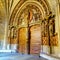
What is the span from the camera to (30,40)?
9.30 m

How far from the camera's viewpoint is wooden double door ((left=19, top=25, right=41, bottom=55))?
873 cm

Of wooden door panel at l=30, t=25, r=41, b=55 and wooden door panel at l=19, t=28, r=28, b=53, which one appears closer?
wooden door panel at l=30, t=25, r=41, b=55

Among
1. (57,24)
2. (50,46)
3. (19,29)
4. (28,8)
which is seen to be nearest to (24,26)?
(19,29)

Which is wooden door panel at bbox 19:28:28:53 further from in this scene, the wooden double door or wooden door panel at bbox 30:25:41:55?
wooden door panel at bbox 30:25:41:55

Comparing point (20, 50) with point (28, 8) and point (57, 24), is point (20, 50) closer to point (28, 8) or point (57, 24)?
point (28, 8)

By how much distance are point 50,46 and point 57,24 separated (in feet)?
4.93

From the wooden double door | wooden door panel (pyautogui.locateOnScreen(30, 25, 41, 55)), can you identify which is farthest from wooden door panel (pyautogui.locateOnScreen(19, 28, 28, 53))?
wooden door panel (pyautogui.locateOnScreen(30, 25, 41, 55))

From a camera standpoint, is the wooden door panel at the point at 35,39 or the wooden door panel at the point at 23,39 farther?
the wooden door panel at the point at 23,39

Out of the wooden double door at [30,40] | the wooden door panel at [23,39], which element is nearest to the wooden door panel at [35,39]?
the wooden double door at [30,40]

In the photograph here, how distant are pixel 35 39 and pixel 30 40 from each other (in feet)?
1.69

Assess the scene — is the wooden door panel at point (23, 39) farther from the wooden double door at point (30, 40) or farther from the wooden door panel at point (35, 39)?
the wooden door panel at point (35, 39)

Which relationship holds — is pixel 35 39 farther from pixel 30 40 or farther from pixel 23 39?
pixel 23 39

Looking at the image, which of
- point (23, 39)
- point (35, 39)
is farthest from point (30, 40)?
point (23, 39)

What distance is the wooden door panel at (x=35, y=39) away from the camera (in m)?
8.66
